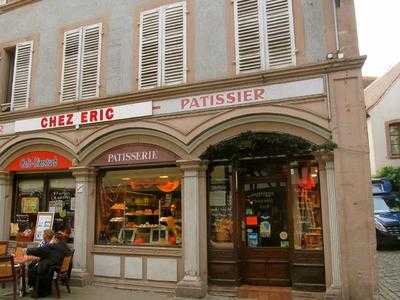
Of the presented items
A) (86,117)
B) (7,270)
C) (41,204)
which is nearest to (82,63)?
(86,117)

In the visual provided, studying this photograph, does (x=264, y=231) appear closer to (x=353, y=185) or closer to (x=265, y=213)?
(x=265, y=213)

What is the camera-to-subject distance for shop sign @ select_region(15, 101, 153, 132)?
418 inches

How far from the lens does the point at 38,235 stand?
11.4 m

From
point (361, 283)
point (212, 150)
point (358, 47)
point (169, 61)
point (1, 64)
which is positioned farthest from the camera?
point (1, 64)

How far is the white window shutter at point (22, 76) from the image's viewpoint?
12.4 meters

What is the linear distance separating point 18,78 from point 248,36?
686 centimetres

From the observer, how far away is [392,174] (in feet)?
71.6

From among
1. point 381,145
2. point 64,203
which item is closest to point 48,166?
point 64,203

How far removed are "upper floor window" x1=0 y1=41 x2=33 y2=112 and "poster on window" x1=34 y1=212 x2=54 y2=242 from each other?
10.3 ft

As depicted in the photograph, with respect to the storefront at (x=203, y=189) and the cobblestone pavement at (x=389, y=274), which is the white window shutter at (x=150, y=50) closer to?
the storefront at (x=203, y=189)

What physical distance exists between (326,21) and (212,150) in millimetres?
3638

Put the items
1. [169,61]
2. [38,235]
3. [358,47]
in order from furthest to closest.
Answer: [38,235], [169,61], [358,47]

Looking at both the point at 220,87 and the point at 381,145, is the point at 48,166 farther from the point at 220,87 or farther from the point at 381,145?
→ the point at 381,145

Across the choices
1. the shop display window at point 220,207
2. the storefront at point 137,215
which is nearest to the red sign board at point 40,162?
the storefront at point 137,215
